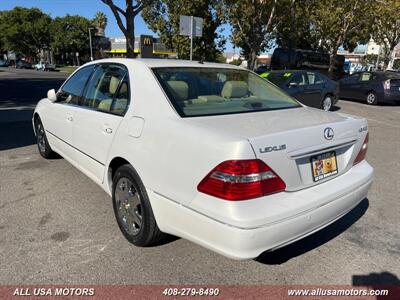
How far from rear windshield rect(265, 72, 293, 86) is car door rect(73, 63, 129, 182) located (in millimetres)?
7417

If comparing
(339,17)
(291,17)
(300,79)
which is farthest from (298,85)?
(339,17)

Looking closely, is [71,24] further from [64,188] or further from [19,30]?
[64,188]

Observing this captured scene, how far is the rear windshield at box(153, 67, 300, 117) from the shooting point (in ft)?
9.68

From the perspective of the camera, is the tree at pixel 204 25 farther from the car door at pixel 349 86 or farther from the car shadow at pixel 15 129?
the car shadow at pixel 15 129

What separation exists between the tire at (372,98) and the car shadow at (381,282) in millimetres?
13526

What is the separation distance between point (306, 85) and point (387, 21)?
21581mm

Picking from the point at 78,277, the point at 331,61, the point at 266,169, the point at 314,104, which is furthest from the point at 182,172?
the point at 331,61

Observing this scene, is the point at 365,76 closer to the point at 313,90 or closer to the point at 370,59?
the point at 313,90

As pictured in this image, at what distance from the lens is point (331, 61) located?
2634 centimetres

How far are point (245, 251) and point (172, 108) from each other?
1181 mm

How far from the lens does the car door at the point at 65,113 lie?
414 centimetres

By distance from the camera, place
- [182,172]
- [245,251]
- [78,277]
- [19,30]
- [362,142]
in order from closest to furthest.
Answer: [245,251], [182,172], [78,277], [362,142], [19,30]

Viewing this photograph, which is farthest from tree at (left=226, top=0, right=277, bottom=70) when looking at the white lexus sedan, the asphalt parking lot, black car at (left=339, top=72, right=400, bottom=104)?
the white lexus sedan

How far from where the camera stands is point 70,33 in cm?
7050
